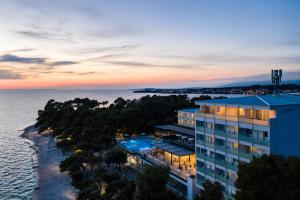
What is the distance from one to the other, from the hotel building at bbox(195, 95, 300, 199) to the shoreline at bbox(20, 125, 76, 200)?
2454cm

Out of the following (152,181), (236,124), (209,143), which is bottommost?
(152,181)

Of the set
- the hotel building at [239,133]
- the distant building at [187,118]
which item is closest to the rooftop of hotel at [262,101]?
the hotel building at [239,133]

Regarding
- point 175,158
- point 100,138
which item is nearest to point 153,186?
point 175,158

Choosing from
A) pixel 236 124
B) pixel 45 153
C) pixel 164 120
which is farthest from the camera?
pixel 164 120

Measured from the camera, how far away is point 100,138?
66.2 metres

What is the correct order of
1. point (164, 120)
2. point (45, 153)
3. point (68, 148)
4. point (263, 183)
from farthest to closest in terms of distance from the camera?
point (164, 120)
point (45, 153)
point (68, 148)
point (263, 183)

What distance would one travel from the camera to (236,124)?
36219 mm

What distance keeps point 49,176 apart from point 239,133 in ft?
146

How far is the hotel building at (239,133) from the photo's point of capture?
106ft

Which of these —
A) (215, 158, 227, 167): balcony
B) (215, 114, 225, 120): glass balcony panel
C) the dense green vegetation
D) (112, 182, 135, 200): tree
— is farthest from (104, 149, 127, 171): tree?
(215, 114, 225, 120): glass balcony panel

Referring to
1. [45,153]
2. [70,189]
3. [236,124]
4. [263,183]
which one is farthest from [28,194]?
[263,183]

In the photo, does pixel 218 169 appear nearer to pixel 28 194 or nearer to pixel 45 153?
pixel 28 194

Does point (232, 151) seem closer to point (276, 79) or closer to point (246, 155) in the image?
point (246, 155)

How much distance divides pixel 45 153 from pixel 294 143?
72.1 metres
